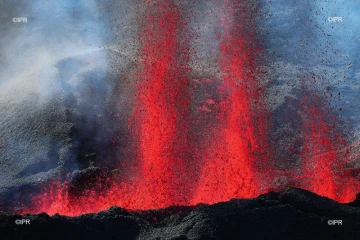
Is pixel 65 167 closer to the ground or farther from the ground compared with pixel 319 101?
closer to the ground

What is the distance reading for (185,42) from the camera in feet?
57.1

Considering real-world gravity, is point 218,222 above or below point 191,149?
below

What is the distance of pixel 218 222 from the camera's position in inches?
373

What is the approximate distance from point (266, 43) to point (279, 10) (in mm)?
1856

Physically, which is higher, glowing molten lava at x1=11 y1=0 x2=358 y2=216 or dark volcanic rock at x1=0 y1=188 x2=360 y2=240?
glowing molten lava at x1=11 y1=0 x2=358 y2=216

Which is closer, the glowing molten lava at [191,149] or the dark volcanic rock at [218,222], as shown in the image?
the dark volcanic rock at [218,222]

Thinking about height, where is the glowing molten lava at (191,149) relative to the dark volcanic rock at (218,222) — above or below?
above

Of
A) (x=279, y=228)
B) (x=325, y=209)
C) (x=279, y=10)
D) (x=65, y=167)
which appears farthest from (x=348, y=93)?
(x=65, y=167)

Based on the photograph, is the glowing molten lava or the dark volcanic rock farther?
the glowing molten lava

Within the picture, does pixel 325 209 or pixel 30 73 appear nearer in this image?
pixel 325 209

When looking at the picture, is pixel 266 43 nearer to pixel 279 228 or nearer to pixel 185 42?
pixel 185 42

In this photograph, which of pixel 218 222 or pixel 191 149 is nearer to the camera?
pixel 218 222

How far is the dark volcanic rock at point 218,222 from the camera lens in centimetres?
922

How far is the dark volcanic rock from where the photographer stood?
30.2 ft
